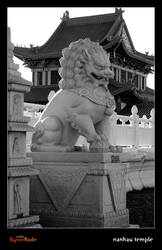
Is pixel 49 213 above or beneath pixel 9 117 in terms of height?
beneath

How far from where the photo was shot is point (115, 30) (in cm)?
2408

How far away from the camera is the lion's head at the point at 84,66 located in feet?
15.7

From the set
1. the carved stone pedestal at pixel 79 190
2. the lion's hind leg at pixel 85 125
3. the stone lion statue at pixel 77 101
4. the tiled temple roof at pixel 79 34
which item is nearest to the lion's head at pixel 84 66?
the stone lion statue at pixel 77 101

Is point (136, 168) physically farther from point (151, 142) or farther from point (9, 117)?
point (9, 117)

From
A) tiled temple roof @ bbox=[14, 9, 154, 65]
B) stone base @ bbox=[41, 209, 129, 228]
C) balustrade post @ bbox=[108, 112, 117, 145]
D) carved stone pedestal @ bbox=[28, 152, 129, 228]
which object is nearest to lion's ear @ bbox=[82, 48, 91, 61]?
carved stone pedestal @ bbox=[28, 152, 129, 228]

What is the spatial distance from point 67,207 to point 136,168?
A: 3567 millimetres

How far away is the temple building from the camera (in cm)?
2243

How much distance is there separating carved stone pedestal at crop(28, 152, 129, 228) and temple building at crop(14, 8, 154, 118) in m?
16.9

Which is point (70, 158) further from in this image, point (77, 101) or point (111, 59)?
point (111, 59)

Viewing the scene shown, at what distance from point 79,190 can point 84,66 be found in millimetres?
1219

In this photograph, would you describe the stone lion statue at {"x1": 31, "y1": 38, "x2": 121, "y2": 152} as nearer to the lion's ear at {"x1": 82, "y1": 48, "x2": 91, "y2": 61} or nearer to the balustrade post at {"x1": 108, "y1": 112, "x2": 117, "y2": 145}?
the lion's ear at {"x1": 82, "y1": 48, "x2": 91, "y2": 61}

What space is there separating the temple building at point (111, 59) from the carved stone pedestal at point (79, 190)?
16.9 meters

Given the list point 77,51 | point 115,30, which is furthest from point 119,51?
point 77,51

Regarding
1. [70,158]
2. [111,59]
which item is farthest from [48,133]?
[111,59]
